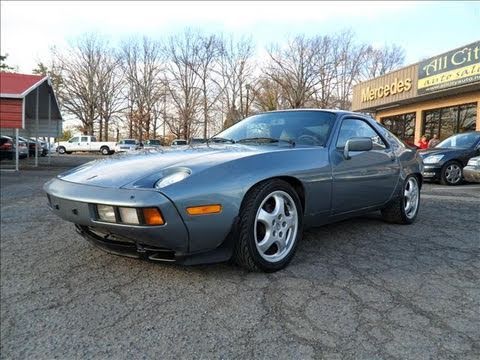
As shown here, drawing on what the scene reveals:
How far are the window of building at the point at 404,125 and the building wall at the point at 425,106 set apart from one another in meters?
0.24

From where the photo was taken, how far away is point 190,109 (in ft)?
139

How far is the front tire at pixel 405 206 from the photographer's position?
4.32 m

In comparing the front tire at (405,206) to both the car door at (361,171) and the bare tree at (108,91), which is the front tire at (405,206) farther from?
the bare tree at (108,91)

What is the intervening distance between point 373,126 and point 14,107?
11.6 m

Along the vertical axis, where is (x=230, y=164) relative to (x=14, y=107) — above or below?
below

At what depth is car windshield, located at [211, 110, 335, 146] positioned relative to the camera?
11.4 feet

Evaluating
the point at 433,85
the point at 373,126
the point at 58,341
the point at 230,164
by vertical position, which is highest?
the point at 433,85

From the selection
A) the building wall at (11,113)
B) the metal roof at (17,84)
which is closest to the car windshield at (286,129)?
the building wall at (11,113)

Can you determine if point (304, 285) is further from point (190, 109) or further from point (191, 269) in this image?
point (190, 109)

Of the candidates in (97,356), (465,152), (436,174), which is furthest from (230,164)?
(465,152)

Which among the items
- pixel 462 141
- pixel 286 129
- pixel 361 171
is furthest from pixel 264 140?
pixel 462 141

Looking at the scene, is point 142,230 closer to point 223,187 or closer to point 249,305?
point 223,187

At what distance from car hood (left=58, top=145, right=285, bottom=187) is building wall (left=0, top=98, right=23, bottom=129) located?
10.8 m

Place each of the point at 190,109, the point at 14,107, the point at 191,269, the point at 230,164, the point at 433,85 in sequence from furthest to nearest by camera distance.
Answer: the point at 190,109 → the point at 433,85 → the point at 14,107 → the point at 191,269 → the point at 230,164
